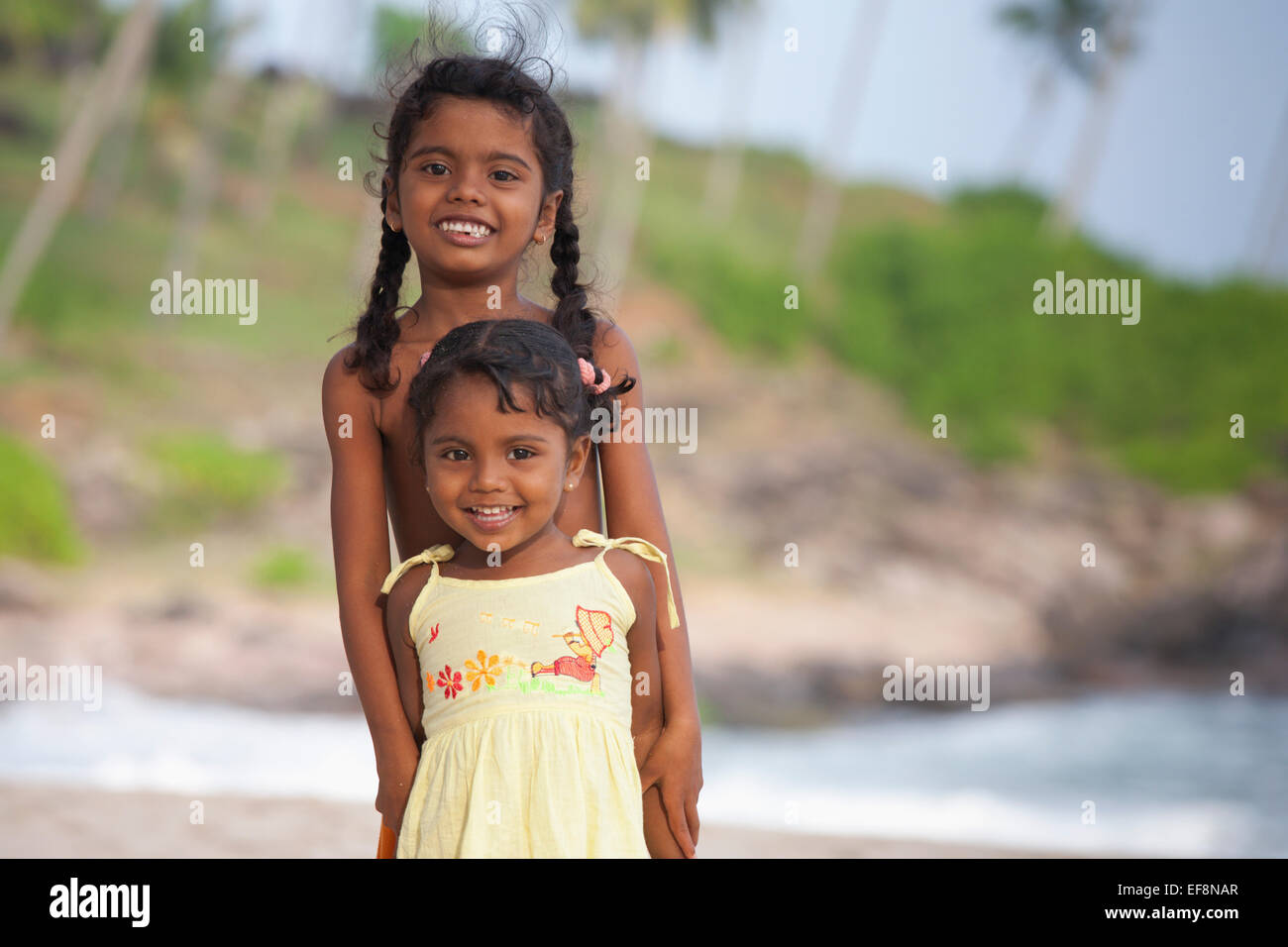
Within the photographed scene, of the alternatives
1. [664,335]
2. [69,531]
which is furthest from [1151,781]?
[69,531]

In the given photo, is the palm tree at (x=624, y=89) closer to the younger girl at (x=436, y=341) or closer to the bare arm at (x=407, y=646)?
the younger girl at (x=436, y=341)

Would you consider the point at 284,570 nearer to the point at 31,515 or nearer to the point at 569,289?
the point at 31,515

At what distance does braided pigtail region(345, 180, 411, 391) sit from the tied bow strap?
0.24 metres

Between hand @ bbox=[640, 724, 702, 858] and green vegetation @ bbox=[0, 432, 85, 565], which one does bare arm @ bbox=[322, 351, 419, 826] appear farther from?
green vegetation @ bbox=[0, 432, 85, 565]

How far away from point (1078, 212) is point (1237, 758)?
6410mm

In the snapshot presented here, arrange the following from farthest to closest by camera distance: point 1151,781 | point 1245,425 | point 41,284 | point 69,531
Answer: point 1245,425, point 41,284, point 69,531, point 1151,781

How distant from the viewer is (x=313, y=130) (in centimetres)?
1398

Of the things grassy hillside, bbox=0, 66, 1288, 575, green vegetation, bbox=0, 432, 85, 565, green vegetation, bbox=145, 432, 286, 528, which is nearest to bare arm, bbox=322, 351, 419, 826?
green vegetation, bbox=0, 432, 85, 565

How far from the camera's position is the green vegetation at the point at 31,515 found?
10961mm

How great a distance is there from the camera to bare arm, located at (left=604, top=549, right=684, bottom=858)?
1.77 meters

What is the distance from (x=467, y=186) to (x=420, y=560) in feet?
1.61

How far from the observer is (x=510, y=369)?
1669 millimetres

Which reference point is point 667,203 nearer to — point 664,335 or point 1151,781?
point 664,335

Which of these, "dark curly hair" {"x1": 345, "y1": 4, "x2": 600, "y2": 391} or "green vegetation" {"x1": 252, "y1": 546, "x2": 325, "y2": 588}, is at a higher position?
"green vegetation" {"x1": 252, "y1": 546, "x2": 325, "y2": 588}
